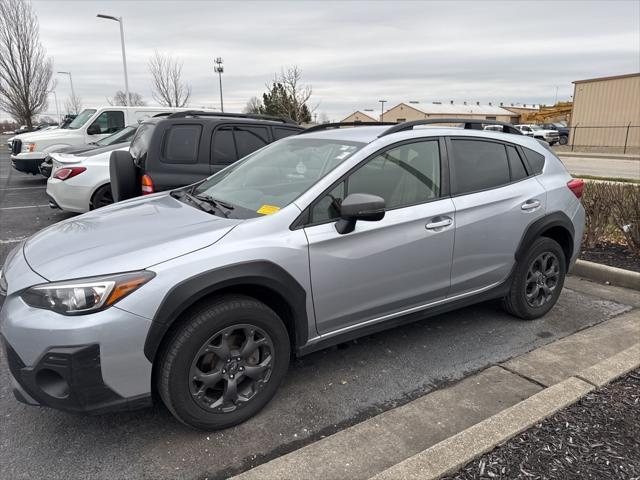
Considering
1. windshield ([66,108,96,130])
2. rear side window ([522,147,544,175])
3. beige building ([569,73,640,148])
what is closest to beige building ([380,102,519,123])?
beige building ([569,73,640,148])

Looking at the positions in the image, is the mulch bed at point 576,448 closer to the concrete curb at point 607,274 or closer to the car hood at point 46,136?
the concrete curb at point 607,274

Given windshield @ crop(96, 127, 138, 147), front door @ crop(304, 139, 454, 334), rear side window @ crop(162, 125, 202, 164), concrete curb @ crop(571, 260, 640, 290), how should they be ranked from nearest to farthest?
1. front door @ crop(304, 139, 454, 334)
2. concrete curb @ crop(571, 260, 640, 290)
3. rear side window @ crop(162, 125, 202, 164)
4. windshield @ crop(96, 127, 138, 147)

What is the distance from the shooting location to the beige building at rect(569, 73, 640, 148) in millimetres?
31625

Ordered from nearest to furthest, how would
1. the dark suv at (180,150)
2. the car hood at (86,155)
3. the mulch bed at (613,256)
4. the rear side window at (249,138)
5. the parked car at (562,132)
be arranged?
1. the mulch bed at (613,256)
2. the dark suv at (180,150)
3. the rear side window at (249,138)
4. the car hood at (86,155)
5. the parked car at (562,132)

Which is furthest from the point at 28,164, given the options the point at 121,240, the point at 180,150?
the point at 121,240

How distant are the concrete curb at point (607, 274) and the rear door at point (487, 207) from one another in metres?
1.78

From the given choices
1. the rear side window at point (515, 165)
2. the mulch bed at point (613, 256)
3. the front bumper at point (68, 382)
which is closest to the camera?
the front bumper at point (68, 382)

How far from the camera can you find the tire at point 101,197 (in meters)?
7.52

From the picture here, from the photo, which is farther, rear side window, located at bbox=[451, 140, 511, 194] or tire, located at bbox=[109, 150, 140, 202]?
tire, located at bbox=[109, 150, 140, 202]

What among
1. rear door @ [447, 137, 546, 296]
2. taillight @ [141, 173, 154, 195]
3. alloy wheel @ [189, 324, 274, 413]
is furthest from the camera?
taillight @ [141, 173, 154, 195]

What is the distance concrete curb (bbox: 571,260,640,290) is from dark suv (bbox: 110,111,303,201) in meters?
4.17

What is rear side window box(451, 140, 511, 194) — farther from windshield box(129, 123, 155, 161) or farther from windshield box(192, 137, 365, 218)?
windshield box(129, 123, 155, 161)

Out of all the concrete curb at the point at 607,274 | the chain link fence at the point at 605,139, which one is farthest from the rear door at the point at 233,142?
the chain link fence at the point at 605,139

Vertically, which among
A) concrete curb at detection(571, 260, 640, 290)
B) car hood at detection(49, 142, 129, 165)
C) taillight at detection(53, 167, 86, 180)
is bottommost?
concrete curb at detection(571, 260, 640, 290)
